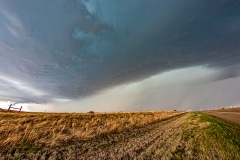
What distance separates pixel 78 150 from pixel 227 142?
1210cm

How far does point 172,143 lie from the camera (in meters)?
19.0

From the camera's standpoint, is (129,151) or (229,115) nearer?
(129,151)

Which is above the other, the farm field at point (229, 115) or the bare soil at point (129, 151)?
the farm field at point (229, 115)

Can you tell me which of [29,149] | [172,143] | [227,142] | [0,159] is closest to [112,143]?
[172,143]

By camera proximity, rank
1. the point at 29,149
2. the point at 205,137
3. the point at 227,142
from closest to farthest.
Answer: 1. the point at 29,149
2. the point at 227,142
3. the point at 205,137

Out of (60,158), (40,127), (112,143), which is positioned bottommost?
(60,158)

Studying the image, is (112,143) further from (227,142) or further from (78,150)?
(227,142)

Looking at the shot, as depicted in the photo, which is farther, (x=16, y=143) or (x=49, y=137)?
(x=49, y=137)

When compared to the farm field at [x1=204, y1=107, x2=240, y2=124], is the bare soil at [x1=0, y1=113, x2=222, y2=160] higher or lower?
lower

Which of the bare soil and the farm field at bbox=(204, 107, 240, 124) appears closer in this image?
the bare soil

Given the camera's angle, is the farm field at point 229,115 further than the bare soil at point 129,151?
Yes

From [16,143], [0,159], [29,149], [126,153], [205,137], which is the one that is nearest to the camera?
[0,159]

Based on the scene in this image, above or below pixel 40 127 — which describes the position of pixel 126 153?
below

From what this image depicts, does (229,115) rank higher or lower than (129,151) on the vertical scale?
higher
